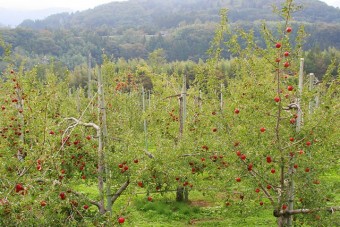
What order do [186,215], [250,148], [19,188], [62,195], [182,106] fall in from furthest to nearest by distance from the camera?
[186,215] → [182,106] → [250,148] → [62,195] → [19,188]

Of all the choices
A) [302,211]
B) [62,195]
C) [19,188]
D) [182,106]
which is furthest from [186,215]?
[19,188]

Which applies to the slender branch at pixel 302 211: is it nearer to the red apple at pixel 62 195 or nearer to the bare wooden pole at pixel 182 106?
the red apple at pixel 62 195

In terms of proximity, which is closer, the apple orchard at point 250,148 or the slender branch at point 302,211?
the apple orchard at point 250,148

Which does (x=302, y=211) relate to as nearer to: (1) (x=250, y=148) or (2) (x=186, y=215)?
(1) (x=250, y=148)

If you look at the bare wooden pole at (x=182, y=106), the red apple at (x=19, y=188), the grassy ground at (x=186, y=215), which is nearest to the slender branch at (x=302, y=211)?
the grassy ground at (x=186, y=215)

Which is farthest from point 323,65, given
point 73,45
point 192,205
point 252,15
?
point 252,15

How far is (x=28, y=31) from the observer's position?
10744 centimetres

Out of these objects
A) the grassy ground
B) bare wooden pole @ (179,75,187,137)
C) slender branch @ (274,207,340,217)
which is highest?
bare wooden pole @ (179,75,187,137)

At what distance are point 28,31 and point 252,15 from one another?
113000 millimetres

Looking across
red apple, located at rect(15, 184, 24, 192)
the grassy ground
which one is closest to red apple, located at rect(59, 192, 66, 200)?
red apple, located at rect(15, 184, 24, 192)

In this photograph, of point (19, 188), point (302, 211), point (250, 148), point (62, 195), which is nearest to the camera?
point (19, 188)

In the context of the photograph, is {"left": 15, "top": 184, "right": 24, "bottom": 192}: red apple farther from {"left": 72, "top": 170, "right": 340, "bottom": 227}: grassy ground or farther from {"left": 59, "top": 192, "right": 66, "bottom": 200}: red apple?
{"left": 72, "top": 170, "right": 340, "bottom": 227}: grassy ground

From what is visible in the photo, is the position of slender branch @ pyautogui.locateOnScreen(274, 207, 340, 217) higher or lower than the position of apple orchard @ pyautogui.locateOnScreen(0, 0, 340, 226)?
lower

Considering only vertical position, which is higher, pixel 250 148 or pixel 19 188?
pixel 19 188
